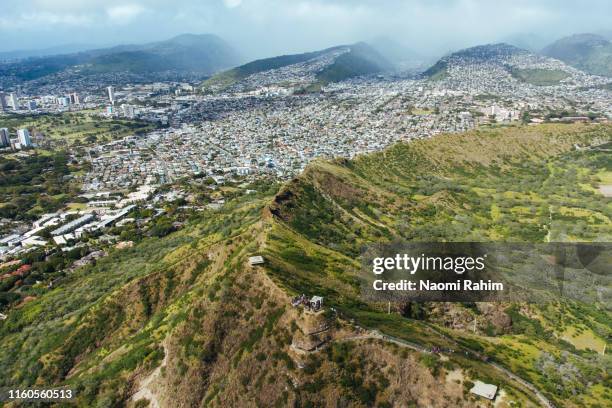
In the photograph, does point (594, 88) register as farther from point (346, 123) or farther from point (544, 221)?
point (544, 221)

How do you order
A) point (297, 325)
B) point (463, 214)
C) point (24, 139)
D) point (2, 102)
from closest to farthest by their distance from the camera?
point (297, 325)
point (463, 214)
point (24, 139)
point (2, 102)

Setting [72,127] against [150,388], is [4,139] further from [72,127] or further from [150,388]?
[150,388]

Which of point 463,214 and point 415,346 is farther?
point 463,214

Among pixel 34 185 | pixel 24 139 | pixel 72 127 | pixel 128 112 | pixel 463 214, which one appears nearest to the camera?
pixel 463 214

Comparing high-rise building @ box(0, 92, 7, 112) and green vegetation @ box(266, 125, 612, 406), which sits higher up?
green vegetation @ box(266, 125, 612, 406)

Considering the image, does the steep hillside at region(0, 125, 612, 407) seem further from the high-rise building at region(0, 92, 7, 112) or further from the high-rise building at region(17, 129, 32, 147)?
the high-rise building at region(0, 92, 7, 112)

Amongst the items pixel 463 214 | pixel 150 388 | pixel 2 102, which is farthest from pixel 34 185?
pixel 2 102

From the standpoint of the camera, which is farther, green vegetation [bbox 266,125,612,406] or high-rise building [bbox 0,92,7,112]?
high-rise building [bbox 0,92,7,112]

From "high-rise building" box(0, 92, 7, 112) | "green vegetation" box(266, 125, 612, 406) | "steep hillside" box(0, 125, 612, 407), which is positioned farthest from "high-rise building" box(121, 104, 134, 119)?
"steep hillside" box(0, 125, 612, 407)

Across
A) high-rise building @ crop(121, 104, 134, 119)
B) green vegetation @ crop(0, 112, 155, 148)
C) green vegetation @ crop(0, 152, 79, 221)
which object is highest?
high-rise building @ crop(121, 104, 134, 119)

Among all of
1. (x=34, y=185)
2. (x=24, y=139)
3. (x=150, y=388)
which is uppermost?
(x=150, y=388)
